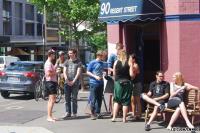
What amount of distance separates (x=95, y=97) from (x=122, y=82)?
1.22 m

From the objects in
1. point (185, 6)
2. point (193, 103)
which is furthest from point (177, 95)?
point (185, 6)

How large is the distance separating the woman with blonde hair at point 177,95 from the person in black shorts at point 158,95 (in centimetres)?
17

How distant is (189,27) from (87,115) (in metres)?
3.93

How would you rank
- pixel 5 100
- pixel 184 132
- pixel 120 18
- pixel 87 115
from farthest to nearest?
1. pixel 5 100
2. pixel 87 115
3. pixel 120 18
4. pixel 184 132

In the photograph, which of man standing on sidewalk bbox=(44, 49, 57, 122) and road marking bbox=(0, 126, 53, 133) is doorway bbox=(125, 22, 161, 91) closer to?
man standing on sidewalk bbox=(44, 49, 57, 122)

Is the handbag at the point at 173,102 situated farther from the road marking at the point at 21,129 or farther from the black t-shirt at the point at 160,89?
the road marking at the point at 21,129

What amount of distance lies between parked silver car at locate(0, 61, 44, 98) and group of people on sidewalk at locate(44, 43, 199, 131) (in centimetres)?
611

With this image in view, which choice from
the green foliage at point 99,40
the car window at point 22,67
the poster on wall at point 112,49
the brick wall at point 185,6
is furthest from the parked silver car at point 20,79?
the brick wall at point 185,6

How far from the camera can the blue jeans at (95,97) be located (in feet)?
44.6

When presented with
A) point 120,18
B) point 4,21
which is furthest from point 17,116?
point 4,21

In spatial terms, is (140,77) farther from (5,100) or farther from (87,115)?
(5,100)

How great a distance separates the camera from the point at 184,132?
1142 centimetres

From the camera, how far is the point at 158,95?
12094 millimetres

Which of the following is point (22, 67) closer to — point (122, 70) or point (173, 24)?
point (122, 70)
